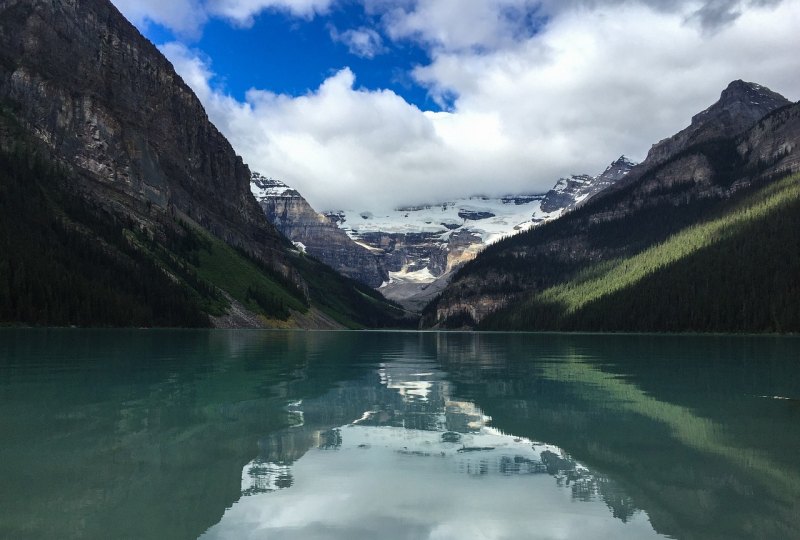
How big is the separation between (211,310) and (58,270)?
198ft

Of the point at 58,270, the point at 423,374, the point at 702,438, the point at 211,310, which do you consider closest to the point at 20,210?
the point at 58,270

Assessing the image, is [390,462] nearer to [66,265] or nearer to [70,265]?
[66,265]

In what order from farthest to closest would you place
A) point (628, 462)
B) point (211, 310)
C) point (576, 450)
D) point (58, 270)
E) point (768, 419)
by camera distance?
point (211, 310)
point (58, 270)
point (768, 419)
point (576, 450)
point (628, 462)

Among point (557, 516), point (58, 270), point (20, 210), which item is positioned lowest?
point (557, 516)

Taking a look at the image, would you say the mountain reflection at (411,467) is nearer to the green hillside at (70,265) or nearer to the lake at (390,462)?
the lake at (390,462)

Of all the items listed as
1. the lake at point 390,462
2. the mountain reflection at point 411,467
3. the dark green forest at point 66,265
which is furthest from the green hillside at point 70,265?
the mountain reflection at point 411,467

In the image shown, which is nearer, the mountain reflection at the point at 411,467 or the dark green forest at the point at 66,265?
the mountain reflection at the point at 411,467

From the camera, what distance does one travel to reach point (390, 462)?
59.3 ft

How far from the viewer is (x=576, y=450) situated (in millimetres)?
19719

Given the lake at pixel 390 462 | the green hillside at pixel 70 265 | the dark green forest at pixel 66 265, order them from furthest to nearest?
the green hillside at pixel 70 265, the dark green forest at pixel 66 265, the lake at pixel 390 462

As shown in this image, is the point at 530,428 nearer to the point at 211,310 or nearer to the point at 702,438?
the point at 702,438

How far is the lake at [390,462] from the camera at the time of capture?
12.6 metres

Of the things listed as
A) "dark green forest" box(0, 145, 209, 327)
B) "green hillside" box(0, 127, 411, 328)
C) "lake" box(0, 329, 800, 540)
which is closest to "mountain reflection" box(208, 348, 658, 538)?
"lake" box(0, 329, 800, 540)

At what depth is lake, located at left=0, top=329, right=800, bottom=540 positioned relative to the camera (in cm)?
1259
